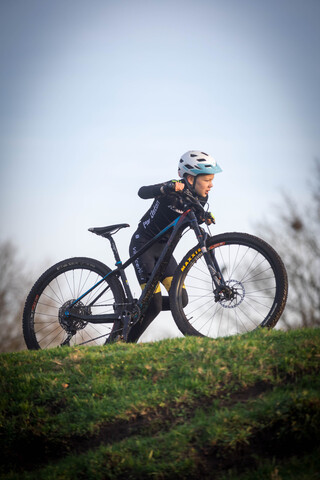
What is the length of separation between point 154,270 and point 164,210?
1.05 meters

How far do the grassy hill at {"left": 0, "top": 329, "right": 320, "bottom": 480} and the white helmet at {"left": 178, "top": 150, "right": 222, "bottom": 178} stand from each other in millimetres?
2490

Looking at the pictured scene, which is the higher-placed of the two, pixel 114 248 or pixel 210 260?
pixel 114 248

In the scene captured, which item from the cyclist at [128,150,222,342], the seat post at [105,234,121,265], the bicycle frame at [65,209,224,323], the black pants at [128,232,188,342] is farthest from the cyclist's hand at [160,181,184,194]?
the seat post at [105,234,121,265]

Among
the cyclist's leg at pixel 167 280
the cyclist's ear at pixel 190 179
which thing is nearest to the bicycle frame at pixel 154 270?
the cyclist's leg at pixel 167 280

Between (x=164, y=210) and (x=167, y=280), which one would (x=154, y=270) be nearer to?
(x=167, y=280)

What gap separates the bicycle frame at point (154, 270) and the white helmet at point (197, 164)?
2.33ft

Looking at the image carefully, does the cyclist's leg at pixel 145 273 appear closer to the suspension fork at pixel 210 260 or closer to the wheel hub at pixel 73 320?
the wheel hub at pixel 73 320

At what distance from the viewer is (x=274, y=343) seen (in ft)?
17.7

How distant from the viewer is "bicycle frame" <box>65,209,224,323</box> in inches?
257

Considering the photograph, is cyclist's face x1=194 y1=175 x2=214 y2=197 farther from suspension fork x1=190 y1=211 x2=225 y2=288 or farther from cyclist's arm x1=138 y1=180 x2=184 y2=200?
suspension fork x1=190 y1=211 x2=225 y2=288

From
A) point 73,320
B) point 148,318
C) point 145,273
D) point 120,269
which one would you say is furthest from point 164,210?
point 73,320

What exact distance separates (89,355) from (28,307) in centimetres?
183

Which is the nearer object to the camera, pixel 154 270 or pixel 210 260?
pixel 210 260

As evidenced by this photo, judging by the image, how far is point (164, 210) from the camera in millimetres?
7531
